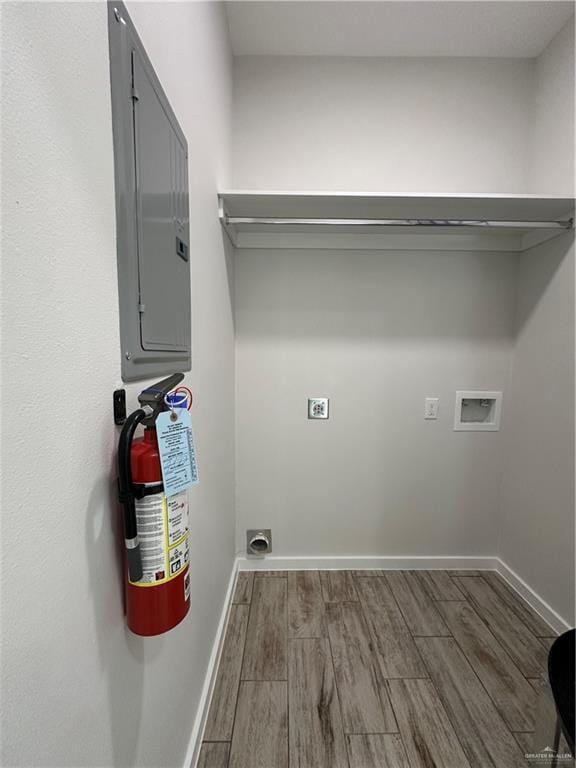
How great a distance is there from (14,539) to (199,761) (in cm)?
128

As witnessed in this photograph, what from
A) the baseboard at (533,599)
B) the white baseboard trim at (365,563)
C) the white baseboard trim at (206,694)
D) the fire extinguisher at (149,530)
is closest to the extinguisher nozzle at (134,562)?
the fire extinguisher at (149,530)

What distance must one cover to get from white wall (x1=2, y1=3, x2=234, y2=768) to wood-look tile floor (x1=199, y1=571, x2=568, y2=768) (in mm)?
654

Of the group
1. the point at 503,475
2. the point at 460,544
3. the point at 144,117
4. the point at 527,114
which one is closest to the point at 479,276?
the point at 527,114

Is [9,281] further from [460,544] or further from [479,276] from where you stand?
[460,544]

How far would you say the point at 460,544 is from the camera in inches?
76.7

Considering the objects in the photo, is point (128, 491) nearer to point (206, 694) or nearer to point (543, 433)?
point (206, 694)

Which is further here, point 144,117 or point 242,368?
point 242,368

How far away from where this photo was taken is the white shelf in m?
1.37

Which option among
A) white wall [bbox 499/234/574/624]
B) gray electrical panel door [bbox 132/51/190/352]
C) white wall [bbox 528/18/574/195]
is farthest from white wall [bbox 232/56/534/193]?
gray electrical panel door [bbox 132/51/190/352]

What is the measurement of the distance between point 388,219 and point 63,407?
1.59 m

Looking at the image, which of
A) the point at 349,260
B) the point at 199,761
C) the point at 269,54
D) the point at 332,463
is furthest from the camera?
the point at 332,463

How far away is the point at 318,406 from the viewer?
185 centimetres

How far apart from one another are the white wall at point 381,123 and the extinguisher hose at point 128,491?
1.65 m

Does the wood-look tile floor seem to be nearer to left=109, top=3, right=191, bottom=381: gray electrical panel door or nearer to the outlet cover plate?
the outlet cover plate
